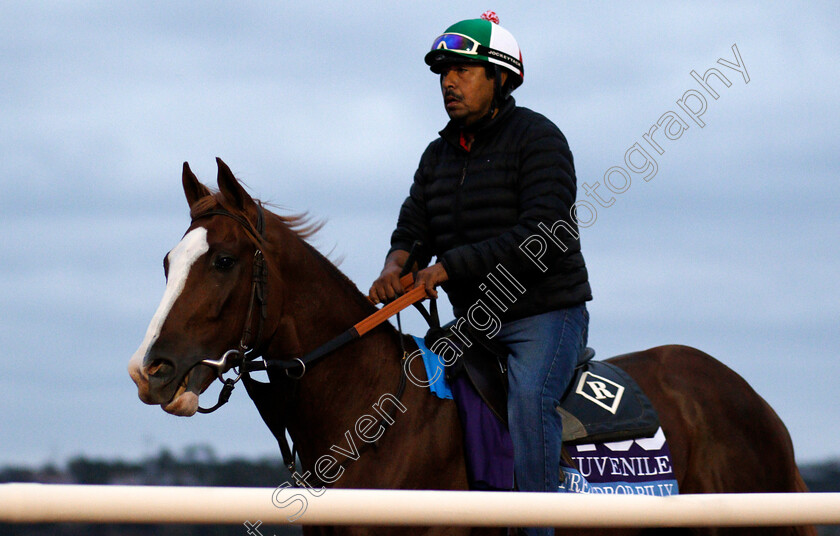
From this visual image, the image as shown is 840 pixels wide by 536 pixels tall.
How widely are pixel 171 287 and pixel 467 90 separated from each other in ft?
6.23

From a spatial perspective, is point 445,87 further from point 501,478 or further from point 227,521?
point 227,521

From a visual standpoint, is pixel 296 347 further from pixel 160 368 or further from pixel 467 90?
pixel 467 90

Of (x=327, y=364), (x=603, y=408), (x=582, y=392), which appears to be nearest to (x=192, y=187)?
(x=327, y=364)

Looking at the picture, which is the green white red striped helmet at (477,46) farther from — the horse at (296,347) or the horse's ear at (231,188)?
the horse's ear at (231,188)

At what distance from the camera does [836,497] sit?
284 centimetres

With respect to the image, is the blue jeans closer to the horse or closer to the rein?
the horse

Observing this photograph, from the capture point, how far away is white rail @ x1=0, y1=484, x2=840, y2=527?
6.74ft

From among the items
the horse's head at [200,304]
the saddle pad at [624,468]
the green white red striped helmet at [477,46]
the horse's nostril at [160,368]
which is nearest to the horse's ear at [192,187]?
the horse's head at [200,304]

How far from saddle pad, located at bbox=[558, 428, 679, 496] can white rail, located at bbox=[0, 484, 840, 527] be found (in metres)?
1.60

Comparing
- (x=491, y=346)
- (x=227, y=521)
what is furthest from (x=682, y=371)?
(x=227, y=521)

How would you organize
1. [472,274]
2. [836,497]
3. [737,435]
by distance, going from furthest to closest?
[737,435]
[472,274]
[836,497]

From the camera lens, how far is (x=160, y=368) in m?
3.51

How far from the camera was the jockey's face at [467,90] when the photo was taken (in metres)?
4.59

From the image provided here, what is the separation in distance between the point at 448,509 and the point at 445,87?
275cm
